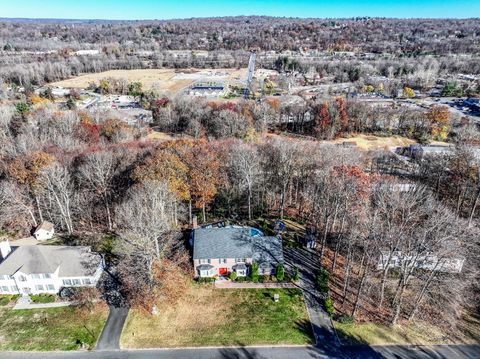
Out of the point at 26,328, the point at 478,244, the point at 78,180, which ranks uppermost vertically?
the point at 78,180

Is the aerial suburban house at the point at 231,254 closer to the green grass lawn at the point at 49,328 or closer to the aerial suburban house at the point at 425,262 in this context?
the green grass lawn at the point at 49,328

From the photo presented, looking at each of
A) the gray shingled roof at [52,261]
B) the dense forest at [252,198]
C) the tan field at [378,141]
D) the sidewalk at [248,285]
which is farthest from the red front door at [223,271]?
the tan field at [378,141]

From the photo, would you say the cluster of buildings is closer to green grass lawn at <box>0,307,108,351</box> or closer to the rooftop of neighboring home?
green grass lawn at <box>0,307,108,351</box>

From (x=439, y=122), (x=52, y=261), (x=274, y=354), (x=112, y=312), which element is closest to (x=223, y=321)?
(x=274, y=354)

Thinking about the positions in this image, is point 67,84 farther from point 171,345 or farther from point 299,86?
point 171,345

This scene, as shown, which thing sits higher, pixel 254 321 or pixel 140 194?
pixel 140 194

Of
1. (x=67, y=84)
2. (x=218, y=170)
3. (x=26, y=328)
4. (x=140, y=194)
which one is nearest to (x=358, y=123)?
(x=218, y=170)

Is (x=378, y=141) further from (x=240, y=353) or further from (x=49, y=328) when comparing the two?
(x=49, y=328)
